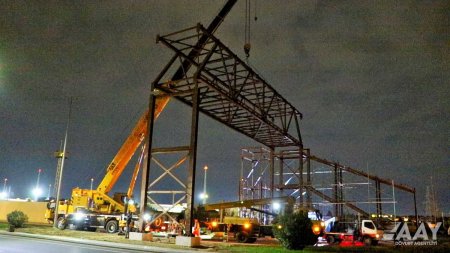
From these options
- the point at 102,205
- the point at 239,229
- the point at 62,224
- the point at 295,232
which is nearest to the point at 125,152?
the point at 102,205

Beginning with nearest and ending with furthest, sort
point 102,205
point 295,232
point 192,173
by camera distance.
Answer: point 295,232, point 192,173, point 102,205

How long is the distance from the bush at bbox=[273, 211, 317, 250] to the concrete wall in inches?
1646

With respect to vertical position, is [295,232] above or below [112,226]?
above

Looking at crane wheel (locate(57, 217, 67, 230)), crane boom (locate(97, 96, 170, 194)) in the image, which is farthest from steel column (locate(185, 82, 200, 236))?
crane wheel (locate(57, 217, 67, 230))

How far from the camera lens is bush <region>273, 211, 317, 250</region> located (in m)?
20.4

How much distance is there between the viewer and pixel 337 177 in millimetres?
55562

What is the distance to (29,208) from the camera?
53.4m

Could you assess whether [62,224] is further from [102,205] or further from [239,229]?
[239,229]

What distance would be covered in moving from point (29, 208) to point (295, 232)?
4383cm

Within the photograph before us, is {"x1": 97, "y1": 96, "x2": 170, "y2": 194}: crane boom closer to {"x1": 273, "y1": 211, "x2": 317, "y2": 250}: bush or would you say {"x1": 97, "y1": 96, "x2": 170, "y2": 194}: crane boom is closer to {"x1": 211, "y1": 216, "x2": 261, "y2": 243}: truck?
{"x1": 211, "y1": 216, "x2": 261, "y2": 243}: truck

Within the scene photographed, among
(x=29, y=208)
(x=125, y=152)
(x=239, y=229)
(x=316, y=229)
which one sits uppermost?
(x=125, y=152)

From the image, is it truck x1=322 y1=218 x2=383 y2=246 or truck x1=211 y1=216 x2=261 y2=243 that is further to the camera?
truck x1=322 y1=218 x2=383 y2=246

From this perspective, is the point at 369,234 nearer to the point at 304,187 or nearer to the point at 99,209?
the point at 304,187

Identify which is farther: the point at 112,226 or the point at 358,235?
the point at 112,226
